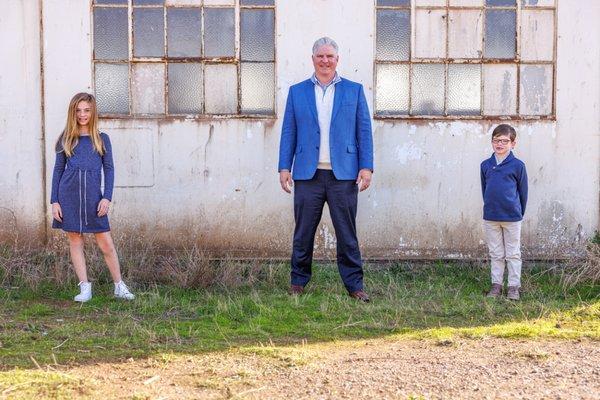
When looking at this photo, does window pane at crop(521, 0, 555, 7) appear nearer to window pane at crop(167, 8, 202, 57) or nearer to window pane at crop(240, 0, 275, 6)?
window pane at crop(240, 0, 275, 6)

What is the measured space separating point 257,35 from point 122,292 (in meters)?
2.58

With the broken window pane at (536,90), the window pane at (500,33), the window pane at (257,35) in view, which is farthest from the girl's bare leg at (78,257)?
the broken window pane at (536,90)

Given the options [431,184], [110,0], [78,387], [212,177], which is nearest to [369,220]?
[431,184]

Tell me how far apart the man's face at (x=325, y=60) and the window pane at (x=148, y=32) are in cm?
175

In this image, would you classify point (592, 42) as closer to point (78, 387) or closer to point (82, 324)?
point (82, 324)

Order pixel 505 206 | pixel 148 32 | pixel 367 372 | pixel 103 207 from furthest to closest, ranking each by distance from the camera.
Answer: pixel 148 32
pixel 505 206
pixel 103 207
pixel 367 372

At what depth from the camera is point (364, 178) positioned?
630cm

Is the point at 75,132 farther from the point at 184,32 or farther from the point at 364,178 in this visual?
the point at 364,178

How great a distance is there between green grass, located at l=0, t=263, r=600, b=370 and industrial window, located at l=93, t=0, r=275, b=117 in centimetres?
165

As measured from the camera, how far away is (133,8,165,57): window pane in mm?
7461

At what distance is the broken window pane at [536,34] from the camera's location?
755 centimetres

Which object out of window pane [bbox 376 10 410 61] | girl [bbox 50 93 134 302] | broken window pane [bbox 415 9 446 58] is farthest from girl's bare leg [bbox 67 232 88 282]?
broken window pane [bbox 415 9 446 58]

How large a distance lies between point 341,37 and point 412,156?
3.98 feet

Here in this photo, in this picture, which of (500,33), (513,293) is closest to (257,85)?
(500,33)
